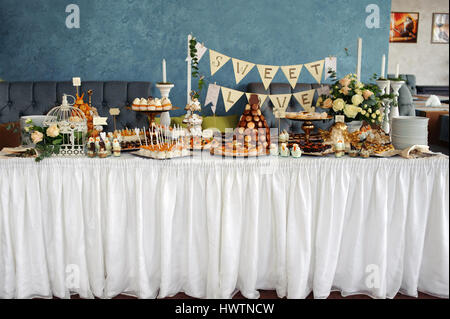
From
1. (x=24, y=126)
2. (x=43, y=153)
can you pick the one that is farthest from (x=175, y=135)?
(x=24, y=126)

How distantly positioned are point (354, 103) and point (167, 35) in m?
2.08

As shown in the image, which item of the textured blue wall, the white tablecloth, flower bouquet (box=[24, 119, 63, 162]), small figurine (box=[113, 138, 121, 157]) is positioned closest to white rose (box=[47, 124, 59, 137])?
flower bouquet (box=[24, 119, 63, 162])

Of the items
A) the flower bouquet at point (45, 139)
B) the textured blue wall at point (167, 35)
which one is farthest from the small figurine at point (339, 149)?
the textured blue wall at point (167, 35)

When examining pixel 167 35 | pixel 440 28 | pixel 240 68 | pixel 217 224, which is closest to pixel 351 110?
pixel 240 68

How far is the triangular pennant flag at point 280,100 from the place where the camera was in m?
2.71

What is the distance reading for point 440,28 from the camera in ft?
28.9

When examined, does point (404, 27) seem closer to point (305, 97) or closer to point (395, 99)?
point (395, 99)

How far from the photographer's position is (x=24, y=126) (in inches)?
89.3

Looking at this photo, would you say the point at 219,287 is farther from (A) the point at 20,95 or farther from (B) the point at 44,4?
(B) the point at 44,4

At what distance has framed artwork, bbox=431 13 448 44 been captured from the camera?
346 inches

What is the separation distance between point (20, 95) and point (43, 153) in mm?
1869

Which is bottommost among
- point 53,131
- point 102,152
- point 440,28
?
point 102,152

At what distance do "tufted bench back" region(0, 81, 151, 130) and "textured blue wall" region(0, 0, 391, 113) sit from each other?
0.84 ft

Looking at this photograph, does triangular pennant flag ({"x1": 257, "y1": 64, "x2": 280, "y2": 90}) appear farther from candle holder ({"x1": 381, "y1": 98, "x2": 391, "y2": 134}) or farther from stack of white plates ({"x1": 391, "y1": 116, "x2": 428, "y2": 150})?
stack of white plates ({"x1": 391, "y1": 116, "x2": 428, "y2": 150})
